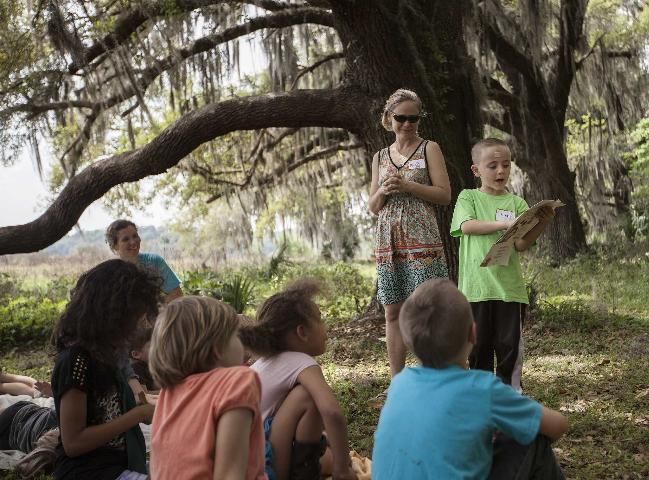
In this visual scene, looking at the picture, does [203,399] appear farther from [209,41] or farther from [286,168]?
[286,168]

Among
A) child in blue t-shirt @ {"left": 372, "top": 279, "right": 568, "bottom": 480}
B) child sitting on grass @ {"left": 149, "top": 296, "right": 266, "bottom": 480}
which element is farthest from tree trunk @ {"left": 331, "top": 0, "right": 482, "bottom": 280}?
child sitting on grass @ {"left": 149, "top": 296, "right": 266, "bottom": 480}

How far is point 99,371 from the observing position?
270 cm

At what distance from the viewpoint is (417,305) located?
225 centimetres

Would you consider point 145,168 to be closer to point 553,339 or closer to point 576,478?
point 553,339

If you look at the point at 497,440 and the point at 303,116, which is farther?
the point at 303,116

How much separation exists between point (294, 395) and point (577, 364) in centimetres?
364

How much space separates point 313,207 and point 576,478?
13220mm

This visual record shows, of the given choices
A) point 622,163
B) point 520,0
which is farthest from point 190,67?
point 622,163

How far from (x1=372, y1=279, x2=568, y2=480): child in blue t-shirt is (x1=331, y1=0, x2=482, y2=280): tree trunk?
4.98 meters

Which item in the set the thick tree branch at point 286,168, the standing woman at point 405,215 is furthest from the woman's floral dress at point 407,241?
the thick tree branch at point 286,168

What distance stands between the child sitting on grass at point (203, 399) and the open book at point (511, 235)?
79.2 inches

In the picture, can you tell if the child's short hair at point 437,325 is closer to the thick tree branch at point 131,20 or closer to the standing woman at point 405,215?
the standing woman at point 405,215

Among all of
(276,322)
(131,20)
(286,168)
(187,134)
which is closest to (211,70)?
(131,20)

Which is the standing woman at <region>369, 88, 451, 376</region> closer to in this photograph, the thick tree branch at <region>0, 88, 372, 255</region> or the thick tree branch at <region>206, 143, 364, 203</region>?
the thick tree branch at <region>0, 88, 372, 255</region>
